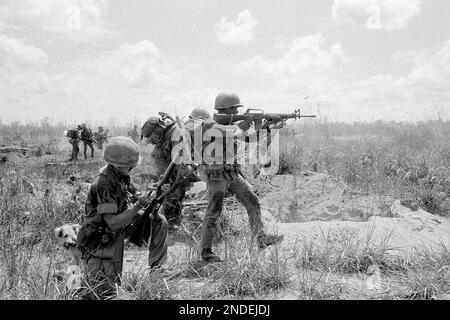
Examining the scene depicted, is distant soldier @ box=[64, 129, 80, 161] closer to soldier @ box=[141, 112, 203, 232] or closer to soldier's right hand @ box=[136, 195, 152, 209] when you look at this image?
soldier @ box=[141, 112, 203, 232]

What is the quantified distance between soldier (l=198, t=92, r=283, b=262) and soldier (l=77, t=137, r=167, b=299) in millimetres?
897

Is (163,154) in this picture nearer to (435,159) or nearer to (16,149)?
(435,159)

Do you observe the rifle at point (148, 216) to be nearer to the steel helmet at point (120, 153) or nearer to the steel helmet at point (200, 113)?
the steel helmet at point (120, 153)

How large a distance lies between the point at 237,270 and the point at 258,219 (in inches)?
48.0

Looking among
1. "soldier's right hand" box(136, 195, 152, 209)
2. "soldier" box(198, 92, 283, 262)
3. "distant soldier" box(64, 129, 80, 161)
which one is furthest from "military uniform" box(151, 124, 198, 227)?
"distant soldier" box(64, 129, 80, 161)

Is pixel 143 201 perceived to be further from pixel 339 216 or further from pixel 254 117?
pixel 339 216

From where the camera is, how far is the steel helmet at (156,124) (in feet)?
18.0

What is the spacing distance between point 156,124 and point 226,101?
119 cm

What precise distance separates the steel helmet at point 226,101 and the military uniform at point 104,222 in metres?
1.75

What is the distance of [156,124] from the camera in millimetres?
5508

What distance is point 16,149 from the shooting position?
533 inches

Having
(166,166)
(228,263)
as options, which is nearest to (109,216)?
(228,263)

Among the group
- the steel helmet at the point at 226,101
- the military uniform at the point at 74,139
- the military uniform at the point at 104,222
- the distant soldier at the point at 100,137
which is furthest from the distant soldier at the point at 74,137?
the military uniform at the point at 104,222
